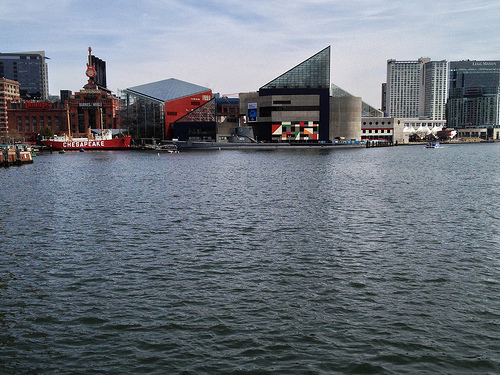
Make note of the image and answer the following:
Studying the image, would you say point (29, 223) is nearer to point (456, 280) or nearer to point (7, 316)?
point (7, 316)

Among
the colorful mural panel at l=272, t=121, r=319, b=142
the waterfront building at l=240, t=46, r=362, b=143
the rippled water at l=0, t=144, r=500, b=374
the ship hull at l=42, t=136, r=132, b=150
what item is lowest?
the rippled water at l=0, t=144, r=500, b=374

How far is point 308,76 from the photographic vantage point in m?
191

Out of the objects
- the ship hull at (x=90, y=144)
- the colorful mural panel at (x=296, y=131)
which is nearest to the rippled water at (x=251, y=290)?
the ship hull at (x=90, y=144)

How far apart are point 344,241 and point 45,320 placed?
16699 mm

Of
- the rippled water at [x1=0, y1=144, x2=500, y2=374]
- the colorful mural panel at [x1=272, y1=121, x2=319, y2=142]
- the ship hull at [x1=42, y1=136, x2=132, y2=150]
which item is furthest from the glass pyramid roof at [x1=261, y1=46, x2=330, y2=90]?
the rippled water at [x1=0, y1=144, x2=500, y2=374]

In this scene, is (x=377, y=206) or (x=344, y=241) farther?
(x=377, y=206)

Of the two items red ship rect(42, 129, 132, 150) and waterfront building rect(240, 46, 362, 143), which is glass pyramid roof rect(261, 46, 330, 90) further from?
red ship rect(42, 129, 132, 150)

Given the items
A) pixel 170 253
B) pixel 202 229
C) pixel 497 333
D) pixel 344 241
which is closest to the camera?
pixel 497 333

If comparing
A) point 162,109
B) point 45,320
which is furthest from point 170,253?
point 162,109

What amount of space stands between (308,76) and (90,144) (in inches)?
3709

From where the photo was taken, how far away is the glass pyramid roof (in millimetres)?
190625

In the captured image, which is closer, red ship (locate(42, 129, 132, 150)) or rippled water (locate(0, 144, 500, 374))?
rippled water (locate(0, 144, 500, 374))

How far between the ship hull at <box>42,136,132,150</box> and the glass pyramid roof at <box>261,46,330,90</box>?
6944 centimetres

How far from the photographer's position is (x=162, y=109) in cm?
19812
